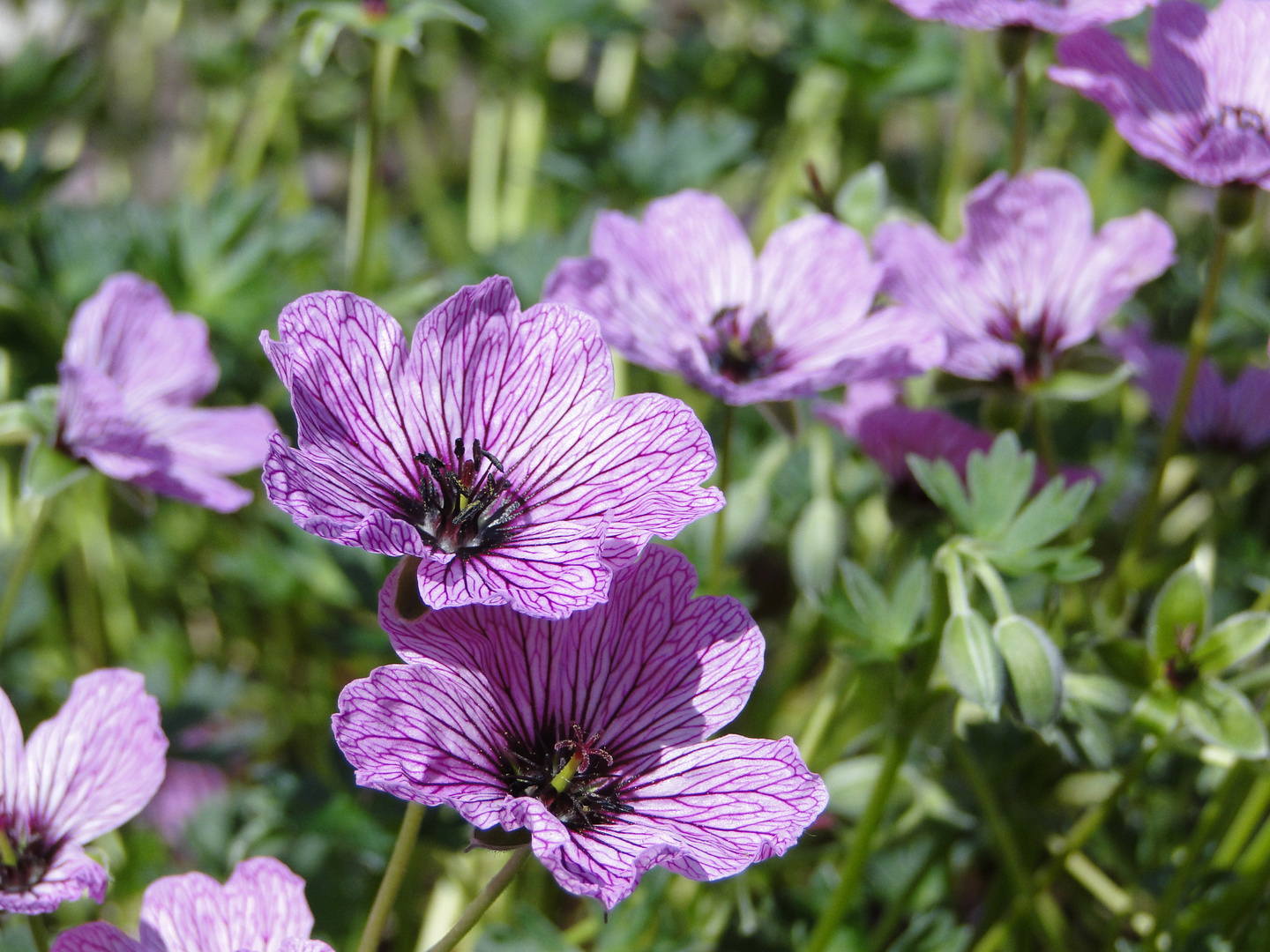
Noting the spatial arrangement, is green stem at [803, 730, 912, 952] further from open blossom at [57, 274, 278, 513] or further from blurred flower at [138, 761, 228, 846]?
blurred flower at [138, 761, 228, 846]

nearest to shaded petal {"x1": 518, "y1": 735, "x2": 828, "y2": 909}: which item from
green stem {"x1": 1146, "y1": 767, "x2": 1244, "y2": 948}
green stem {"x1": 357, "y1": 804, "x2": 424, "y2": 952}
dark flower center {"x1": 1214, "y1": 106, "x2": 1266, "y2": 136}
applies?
green stem {"x1": 357, "y1": 804, "x2": 424, "y2": 952}

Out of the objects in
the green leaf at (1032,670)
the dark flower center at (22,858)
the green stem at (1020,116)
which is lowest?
the dark flower center at (22,858)

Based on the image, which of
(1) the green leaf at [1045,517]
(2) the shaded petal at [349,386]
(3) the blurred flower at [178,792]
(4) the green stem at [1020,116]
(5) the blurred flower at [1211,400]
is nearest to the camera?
(2) the shaded petal at [349,386]

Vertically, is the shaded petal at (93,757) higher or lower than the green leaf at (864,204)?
lower

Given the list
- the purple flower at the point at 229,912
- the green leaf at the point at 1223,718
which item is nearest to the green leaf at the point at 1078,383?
the green leaf at the point at 1223,718

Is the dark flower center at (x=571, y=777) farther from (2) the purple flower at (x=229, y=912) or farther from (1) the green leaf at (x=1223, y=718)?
(1) the green leaf at (x=1223, y=718)

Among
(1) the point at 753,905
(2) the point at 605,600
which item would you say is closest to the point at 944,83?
(1) the point at 753,905

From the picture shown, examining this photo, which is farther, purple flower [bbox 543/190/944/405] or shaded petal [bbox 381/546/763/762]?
purple flower [bbox 543/190/944/405]

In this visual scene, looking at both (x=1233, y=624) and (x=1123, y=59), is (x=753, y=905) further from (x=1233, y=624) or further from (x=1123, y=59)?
(x=1123, y=59)
